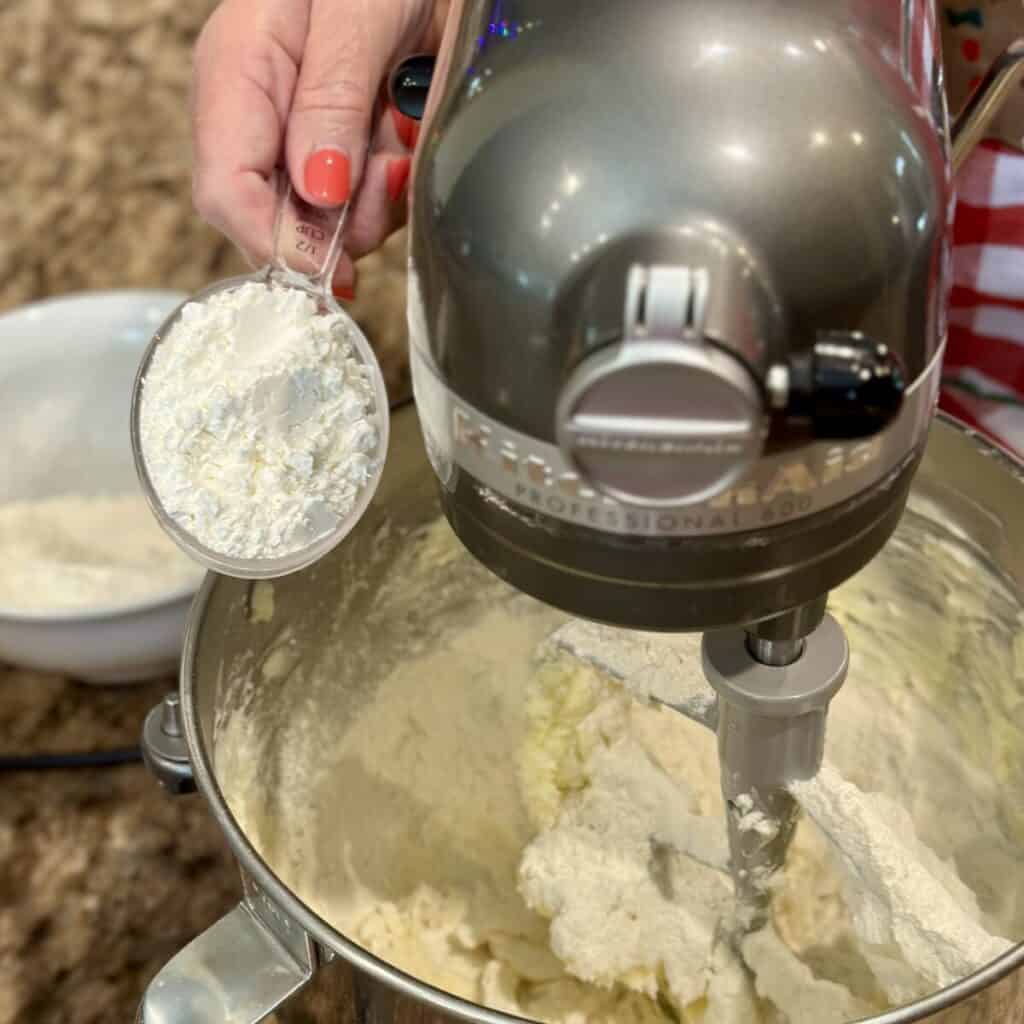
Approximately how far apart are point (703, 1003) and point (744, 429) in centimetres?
44

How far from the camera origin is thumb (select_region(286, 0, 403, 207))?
0.56 metres

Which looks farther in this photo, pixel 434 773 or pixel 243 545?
pixel 434 773

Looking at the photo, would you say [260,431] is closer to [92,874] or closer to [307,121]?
[307,121]

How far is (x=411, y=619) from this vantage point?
2.70ft

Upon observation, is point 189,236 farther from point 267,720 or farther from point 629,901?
point 629,901

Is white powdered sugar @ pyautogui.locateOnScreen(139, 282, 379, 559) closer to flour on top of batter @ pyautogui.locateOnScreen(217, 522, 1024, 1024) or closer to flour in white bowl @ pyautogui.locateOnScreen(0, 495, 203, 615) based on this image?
flour on top of batter @ pyautogui.locateOnScreen(217, 522, 1024, 1024)

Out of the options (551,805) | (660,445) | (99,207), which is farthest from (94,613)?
(660,445)

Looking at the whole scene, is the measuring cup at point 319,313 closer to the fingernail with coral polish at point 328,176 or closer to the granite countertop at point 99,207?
the fingernail with coral polish at point 328,176

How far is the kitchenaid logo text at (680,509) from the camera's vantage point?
0.33 meters

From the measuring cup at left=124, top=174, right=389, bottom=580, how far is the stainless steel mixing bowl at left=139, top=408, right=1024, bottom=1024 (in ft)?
0.31

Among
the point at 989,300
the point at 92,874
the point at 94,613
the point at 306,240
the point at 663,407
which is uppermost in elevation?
the point at 663,407

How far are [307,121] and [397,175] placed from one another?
5cm

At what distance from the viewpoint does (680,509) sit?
331mm

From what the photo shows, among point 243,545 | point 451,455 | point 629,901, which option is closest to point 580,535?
point 451,455
